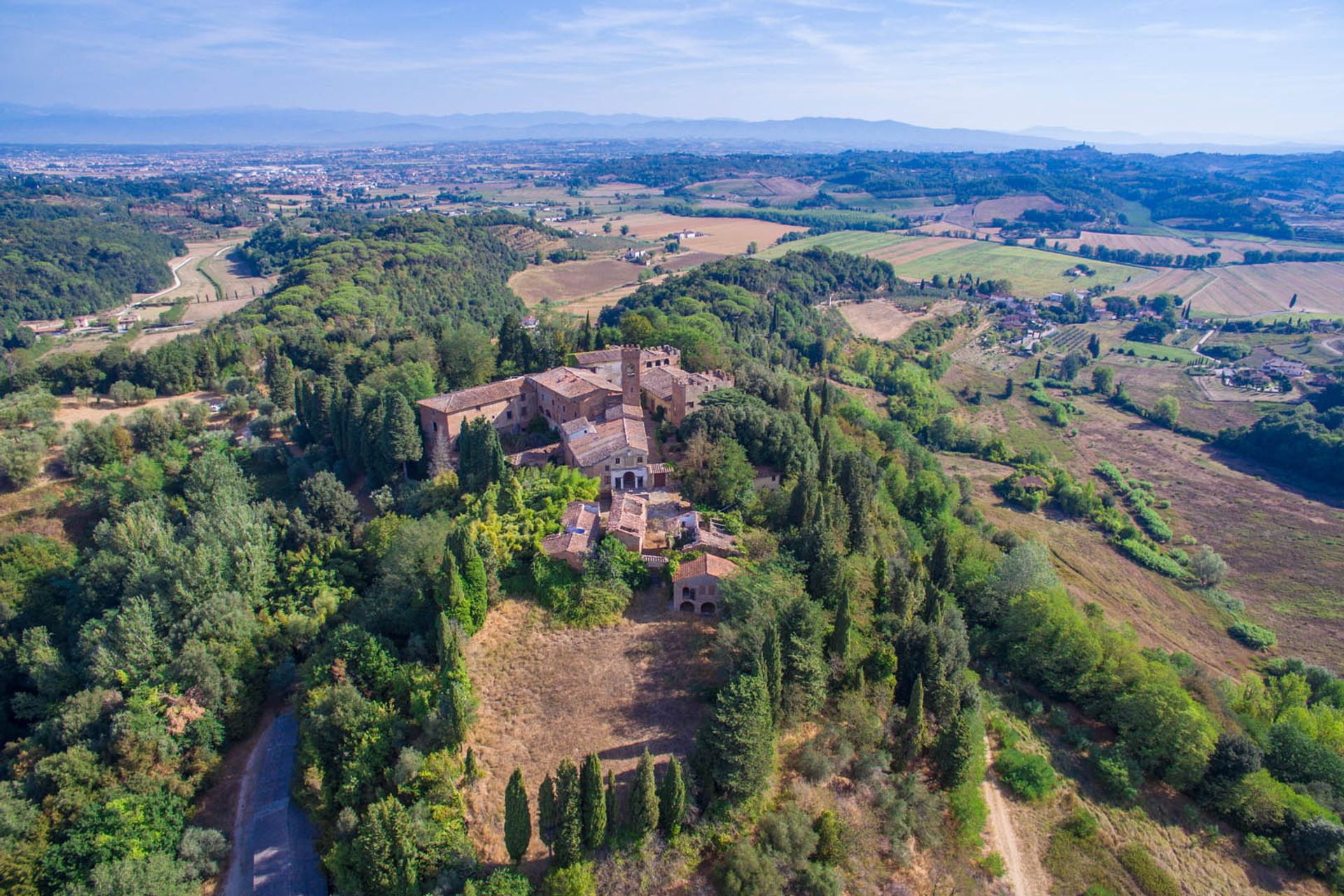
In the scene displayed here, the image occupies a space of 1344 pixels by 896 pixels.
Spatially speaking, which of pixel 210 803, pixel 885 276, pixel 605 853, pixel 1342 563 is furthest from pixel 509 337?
pixel 885 276

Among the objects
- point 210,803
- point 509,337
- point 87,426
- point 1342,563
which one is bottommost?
point 1342,563

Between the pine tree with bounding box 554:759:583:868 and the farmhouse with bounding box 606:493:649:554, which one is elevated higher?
the farmhouse with bounding box 606:493:649:554

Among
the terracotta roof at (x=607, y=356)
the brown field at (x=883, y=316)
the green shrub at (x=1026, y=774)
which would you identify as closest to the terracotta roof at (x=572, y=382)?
the terracotta roof at (x=607, y=356)

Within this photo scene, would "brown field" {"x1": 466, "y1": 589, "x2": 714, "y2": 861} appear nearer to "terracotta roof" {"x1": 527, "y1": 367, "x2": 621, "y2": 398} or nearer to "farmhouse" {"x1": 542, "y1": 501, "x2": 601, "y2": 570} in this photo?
"farmhouse" {"x1": 542, "y1": 501, "x2": 601, "y2": 570}

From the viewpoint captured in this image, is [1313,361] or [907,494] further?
[1313,361]

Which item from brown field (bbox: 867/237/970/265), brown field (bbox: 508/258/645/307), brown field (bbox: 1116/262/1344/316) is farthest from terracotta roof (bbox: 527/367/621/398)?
brown field (bbox: 1116/262/1344/316)

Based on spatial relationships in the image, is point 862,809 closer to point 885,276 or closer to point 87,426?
point 87,426
